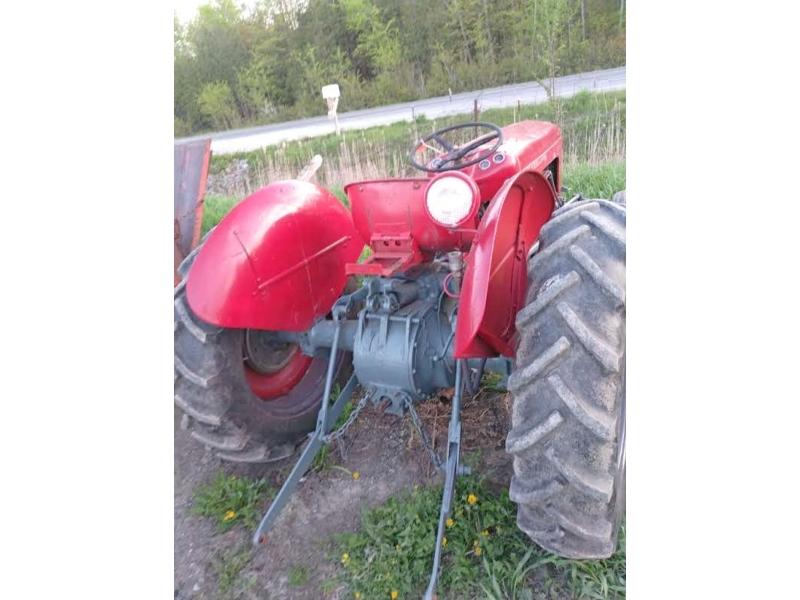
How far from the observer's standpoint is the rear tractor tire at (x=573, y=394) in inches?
53.0

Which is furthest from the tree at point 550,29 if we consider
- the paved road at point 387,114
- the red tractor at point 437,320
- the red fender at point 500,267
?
the paved road at point 387,114

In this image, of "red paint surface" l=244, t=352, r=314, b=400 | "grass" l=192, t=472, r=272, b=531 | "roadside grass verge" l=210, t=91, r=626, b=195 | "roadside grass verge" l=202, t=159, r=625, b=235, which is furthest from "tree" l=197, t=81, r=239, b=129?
"roadside grass verge" l=210, t=91, r=626, b=195

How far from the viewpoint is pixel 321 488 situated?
8.03 ft

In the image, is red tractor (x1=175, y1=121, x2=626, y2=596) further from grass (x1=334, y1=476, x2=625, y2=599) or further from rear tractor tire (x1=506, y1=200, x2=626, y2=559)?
grass (x1=334, y1=476, x2=625, y2=599)

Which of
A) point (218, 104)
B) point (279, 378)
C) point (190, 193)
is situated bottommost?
point (279, 378)

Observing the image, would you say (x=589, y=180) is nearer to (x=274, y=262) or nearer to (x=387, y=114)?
(x=387, y=114)

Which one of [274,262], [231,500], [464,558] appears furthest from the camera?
[231,500]

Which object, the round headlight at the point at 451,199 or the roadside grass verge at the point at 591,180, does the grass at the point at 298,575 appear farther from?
the roadside grass verge at the point at 591,180

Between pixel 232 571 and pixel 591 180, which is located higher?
pixel 591 180

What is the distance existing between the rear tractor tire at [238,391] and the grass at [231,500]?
242 mm

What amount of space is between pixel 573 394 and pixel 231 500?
1.79 metres

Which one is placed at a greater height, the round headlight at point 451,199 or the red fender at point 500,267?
the round headlight at point 451,199

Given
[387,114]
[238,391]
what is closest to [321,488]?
[238,391]

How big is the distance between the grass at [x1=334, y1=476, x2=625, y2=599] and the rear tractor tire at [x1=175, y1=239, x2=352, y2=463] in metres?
0.53
